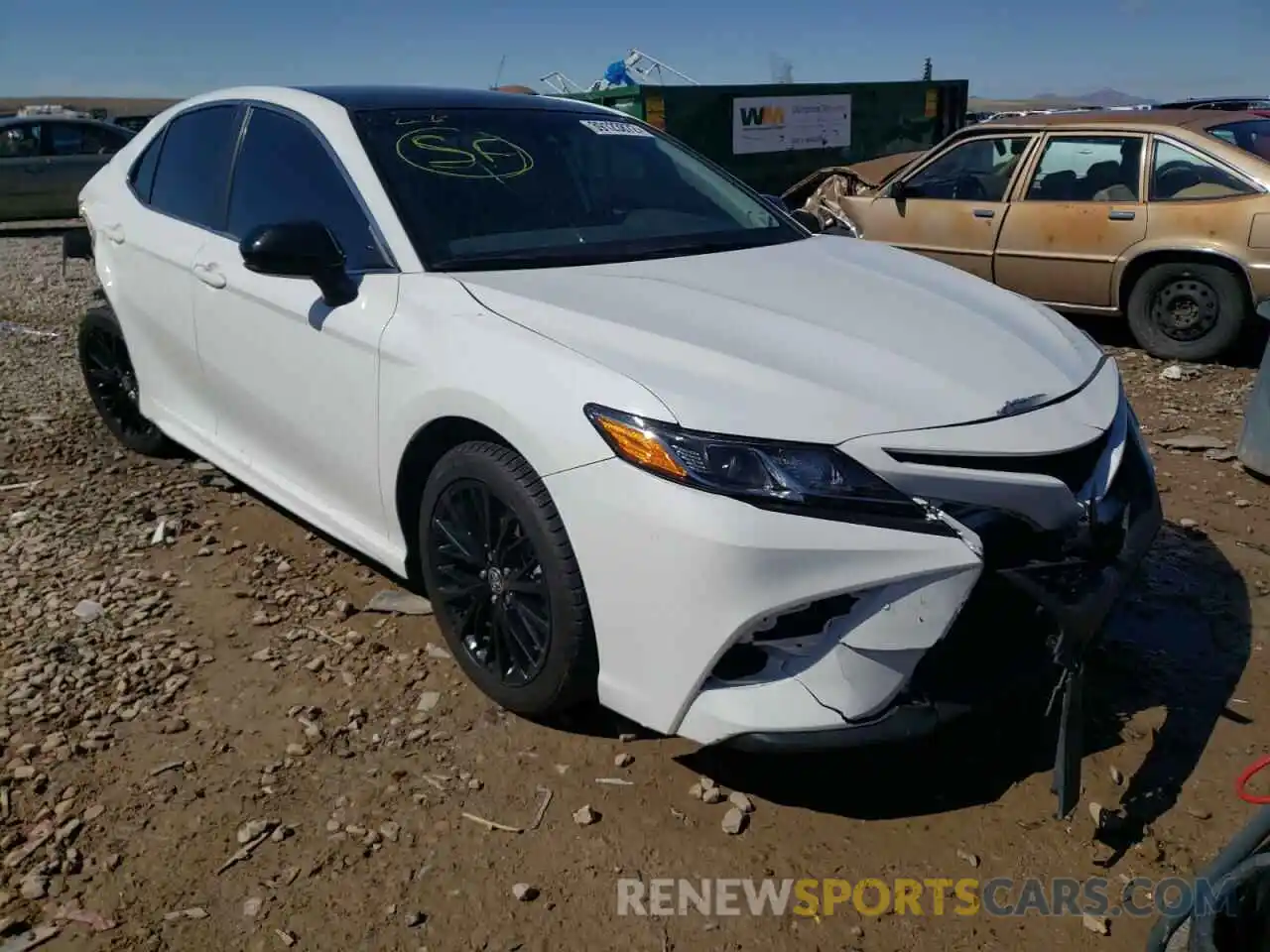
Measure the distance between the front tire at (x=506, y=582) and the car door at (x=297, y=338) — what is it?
33cm

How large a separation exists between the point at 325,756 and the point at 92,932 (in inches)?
27.8

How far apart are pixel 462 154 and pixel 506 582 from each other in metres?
1.45

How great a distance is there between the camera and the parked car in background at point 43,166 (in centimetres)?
1436

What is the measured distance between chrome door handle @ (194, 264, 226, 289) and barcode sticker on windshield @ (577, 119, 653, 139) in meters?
1.38

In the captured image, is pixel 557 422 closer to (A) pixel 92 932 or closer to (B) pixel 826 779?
(B) pixel 826 779

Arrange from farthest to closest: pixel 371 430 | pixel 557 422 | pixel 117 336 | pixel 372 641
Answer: pixel 117 336 → pixel 372 641 → pixel 371 430 → pixel 557 422

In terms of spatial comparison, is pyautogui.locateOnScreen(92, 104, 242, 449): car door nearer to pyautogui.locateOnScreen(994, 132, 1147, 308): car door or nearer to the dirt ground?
the dirt ground

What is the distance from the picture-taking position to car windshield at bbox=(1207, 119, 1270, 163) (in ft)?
22.0

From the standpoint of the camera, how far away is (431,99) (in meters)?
3.72

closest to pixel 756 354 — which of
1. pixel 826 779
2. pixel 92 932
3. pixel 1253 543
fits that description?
pixel 826 779

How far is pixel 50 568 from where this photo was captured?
4.03 m

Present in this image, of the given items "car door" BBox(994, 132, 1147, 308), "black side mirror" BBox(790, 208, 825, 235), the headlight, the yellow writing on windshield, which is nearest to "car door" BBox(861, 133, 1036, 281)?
"car door" BBox(994, 132, 1147, 308)

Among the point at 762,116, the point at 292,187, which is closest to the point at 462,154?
the point at 292,187

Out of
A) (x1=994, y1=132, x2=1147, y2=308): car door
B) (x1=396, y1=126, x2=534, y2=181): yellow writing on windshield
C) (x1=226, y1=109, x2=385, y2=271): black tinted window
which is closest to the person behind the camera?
(x1=226, y1=109, x2=385, y2=271): black tinted window
